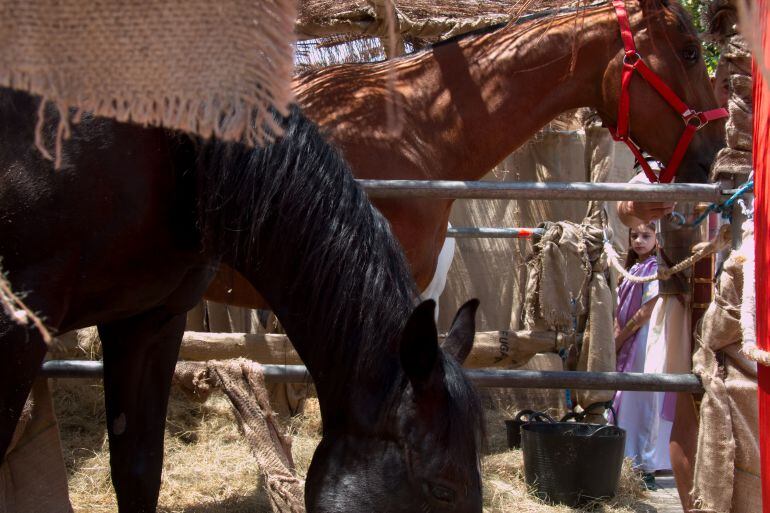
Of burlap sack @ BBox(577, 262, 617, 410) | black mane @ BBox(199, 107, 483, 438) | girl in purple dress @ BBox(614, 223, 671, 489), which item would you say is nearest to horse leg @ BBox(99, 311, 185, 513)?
black mane @ BBox(199, 107, 483, 438)

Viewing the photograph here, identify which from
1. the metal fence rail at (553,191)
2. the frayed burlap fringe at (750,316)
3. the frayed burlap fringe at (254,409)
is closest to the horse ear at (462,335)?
the metal fence rail at (553,191)

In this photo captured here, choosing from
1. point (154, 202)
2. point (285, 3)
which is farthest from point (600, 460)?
point (285, 3)

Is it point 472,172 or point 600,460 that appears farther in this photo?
point 600,460

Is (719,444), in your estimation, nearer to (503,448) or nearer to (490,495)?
(490,495)

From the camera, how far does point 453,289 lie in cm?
653

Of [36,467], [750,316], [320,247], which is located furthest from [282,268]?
[36,467]

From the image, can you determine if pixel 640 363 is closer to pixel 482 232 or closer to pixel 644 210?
pixel 482 232

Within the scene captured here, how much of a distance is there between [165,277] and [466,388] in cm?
83

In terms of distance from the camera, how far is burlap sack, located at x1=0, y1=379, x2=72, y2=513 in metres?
2.47

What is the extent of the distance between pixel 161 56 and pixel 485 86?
2288 millimetres

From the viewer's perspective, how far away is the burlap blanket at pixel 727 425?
1.92 metres

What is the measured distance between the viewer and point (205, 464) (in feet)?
12.4

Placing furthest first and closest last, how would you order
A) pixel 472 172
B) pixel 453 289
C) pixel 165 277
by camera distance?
pixel 453 289
pixel 472 172
pixel 165 277

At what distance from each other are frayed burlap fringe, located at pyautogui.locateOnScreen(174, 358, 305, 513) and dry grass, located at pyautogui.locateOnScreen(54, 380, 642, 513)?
0.90 m
